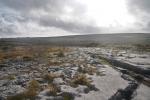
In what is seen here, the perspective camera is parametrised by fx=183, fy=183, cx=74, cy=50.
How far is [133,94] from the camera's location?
16.5m

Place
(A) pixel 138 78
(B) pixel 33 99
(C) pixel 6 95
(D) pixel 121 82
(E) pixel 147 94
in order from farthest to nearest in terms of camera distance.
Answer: (A) pixel 138 78
(D) pixel 121 82
(E) pixel 147 94
(C) pixel 6 95
(B) pixel 33 99

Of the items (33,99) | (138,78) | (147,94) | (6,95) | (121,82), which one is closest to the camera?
(33,99)

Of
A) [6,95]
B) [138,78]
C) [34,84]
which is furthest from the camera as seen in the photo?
[138,78]

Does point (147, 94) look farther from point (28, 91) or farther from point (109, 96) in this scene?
point (28, 91)

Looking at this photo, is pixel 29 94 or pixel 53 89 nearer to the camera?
pixel 29 94

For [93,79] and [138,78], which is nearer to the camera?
[93,79]

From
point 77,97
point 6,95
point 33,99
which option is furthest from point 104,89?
point 6,95

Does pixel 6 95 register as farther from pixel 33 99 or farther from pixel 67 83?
pixel 67 83

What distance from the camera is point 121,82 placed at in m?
20.0

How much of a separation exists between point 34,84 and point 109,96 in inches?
295

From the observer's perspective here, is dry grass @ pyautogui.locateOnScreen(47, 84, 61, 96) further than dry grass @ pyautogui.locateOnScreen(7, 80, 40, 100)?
Yes

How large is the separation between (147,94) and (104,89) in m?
3.85

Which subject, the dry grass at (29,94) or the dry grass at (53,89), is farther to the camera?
→ the dry grass at (53,89)

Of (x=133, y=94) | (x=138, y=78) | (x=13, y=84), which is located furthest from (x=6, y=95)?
(x=138, y=78)
